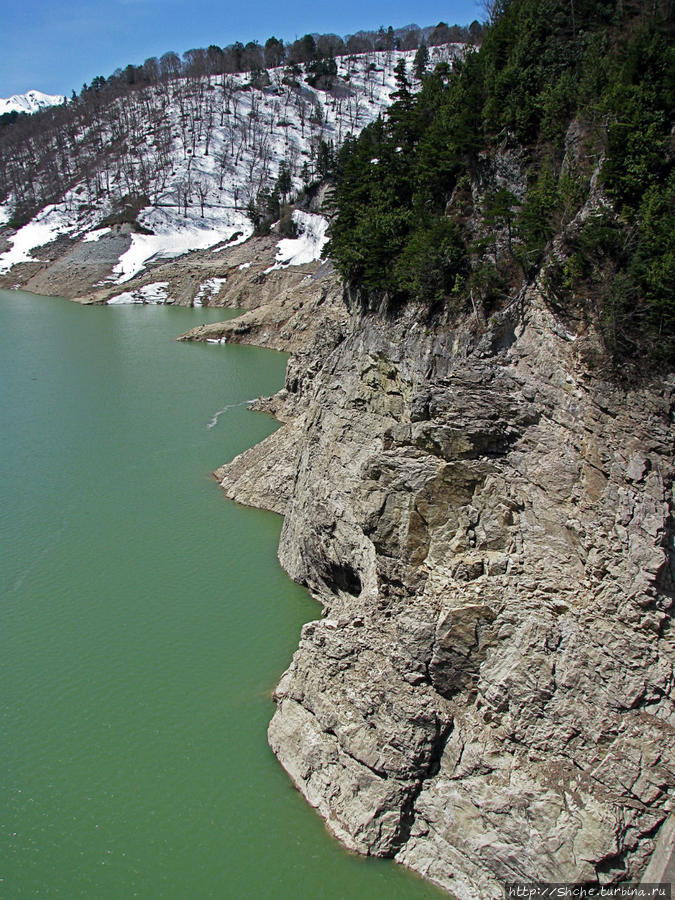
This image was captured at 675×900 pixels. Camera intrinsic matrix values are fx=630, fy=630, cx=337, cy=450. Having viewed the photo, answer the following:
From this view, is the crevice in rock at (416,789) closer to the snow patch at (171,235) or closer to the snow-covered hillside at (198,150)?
the snow patch at (171,235)

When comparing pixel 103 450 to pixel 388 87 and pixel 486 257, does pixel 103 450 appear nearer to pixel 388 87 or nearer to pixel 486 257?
pixel 486 257

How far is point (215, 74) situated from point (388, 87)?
3873cm

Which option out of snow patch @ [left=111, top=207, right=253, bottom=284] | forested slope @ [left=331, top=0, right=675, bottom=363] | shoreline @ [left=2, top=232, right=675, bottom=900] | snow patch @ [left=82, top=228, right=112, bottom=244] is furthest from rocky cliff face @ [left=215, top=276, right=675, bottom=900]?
snow patch @ [left=82, top=228, right=112, bottom=244]

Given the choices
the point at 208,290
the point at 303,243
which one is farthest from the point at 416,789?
the point at 303,243

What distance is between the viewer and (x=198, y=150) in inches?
4446

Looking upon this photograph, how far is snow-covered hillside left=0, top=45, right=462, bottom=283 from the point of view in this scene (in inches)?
3649

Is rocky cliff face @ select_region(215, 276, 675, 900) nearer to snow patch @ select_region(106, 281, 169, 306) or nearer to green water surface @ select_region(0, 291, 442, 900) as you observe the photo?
green water surface @ select_region(0, 291, 442, 900)

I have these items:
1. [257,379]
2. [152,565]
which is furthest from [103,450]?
[257,379]

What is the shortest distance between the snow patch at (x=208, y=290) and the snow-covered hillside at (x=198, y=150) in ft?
45.0

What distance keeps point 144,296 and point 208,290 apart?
25.8 ft

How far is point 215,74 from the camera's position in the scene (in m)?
140

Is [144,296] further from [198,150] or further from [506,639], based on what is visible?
[506,639]

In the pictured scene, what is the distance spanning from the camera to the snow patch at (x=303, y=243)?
70500mm

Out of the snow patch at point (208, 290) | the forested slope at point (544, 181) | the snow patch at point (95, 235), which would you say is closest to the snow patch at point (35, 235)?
the snow patch at point (95, 235)
